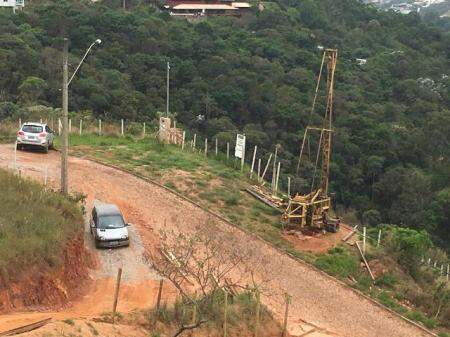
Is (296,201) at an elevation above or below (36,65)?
below

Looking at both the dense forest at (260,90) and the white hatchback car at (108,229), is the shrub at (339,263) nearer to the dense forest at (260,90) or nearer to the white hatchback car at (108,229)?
the white hatchback car at (108,229)

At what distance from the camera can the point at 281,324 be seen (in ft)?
59.9

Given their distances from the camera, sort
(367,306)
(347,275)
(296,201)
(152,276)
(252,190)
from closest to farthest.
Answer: (152,276)
(367,306)
(347,275)
(296,201)
(252,190)

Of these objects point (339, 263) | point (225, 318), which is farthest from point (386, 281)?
point (225, 318)

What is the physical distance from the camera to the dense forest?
56.0m

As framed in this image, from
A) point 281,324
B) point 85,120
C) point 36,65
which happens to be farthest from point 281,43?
point 281,324

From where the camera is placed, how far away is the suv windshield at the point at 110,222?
21.9 metres

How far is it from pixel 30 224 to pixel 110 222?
485 cm

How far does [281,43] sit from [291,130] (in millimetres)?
25580

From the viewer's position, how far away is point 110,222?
2205cm

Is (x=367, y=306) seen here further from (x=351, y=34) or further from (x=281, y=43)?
(x=351, y=34)

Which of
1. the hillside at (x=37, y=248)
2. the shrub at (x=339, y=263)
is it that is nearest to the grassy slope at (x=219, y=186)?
the shrub at (x=339, y=263)

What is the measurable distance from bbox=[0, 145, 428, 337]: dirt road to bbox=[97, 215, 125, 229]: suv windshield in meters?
1.34

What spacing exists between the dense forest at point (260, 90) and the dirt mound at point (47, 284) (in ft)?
88.3
